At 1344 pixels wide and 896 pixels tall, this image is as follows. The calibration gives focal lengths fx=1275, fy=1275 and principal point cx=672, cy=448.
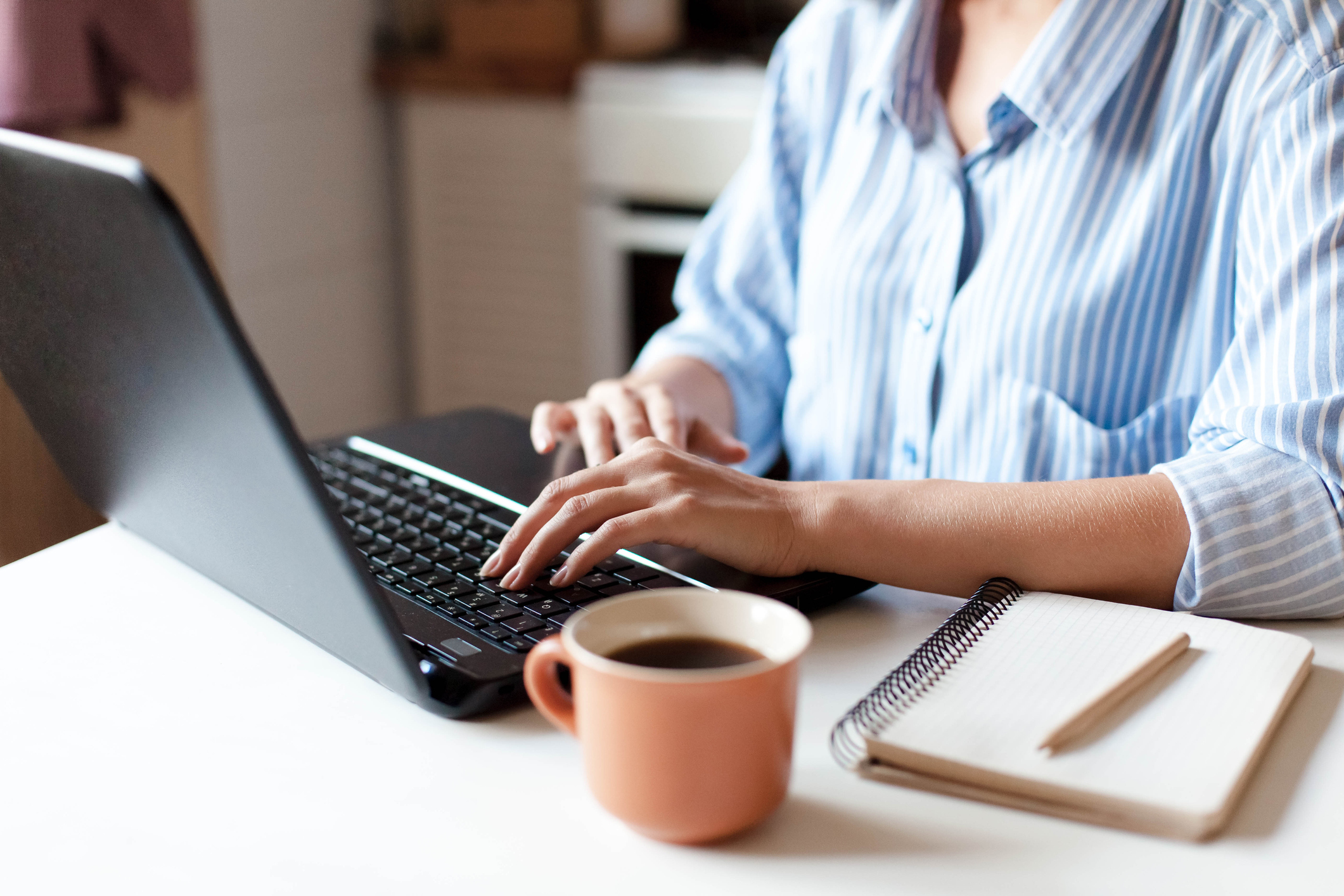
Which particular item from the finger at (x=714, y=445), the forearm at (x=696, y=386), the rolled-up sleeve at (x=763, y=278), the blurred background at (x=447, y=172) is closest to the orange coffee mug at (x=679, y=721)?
the finger at (x=714, y=445)

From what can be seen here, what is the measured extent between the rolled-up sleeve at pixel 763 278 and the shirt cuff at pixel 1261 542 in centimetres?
53

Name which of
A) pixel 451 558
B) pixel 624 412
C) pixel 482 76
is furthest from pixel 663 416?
pixel 482 76

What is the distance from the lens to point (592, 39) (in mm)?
2453

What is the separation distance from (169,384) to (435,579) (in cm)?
20

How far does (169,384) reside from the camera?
0.59m

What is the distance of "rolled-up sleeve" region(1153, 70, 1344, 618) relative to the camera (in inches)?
29.2

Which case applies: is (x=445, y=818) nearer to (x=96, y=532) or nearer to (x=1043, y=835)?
(x=1043, y=835)

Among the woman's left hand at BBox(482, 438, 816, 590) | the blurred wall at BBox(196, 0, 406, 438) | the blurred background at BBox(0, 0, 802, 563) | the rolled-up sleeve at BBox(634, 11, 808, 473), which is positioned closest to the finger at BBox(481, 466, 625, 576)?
the woman's left hand at BBox(482, 438, 816, 590)

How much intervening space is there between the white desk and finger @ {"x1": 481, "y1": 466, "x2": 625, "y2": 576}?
107 mm

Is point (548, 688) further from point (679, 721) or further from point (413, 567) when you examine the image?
point (413, 567)

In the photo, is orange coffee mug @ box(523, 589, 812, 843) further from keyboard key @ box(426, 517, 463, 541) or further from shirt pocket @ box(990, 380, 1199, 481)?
shirt pocket @ box(990, 380, 1199, 481)

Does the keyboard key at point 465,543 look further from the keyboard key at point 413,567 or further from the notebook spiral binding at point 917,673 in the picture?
the notebook spiral binding at point 917,673

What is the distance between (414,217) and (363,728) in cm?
214

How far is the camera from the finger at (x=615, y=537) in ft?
2.35
